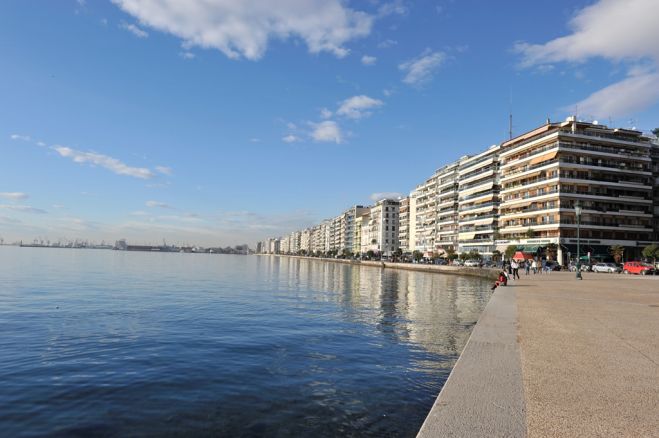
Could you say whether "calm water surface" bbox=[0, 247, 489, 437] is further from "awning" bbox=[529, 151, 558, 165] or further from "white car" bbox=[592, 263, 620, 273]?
"awning" bbox=[529, 151, 558, 165]

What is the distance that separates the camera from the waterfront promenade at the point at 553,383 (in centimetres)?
566

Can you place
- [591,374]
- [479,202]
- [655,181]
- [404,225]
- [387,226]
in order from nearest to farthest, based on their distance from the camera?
1. [591,374]
2. [655,181]
3. [479,202]
4. [404,225]
5. [387,226]

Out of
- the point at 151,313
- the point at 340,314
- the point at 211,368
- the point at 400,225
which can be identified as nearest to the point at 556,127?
the point at 340,314

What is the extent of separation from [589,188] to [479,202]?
95.7 ft

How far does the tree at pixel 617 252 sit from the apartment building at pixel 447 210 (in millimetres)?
44979

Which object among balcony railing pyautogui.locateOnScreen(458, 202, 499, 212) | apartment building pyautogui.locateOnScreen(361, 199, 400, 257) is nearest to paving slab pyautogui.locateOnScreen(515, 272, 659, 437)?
balcony railing pyautogui.locateOnScreen(458, 202, 499, 212)

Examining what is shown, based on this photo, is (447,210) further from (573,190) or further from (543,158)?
(573,190)

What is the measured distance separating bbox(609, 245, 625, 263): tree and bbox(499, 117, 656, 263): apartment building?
137cm

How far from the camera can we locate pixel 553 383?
7.47 metres

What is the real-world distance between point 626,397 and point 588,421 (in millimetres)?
1428

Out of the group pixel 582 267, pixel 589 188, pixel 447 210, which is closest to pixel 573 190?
pixel 589 188

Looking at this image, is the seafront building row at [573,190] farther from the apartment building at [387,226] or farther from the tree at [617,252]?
the apartment building at [387,226]

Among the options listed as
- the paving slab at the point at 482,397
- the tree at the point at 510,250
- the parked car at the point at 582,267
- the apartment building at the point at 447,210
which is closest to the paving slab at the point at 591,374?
the paving slab at the point at 482,397

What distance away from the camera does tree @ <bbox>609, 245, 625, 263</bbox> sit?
229ft
